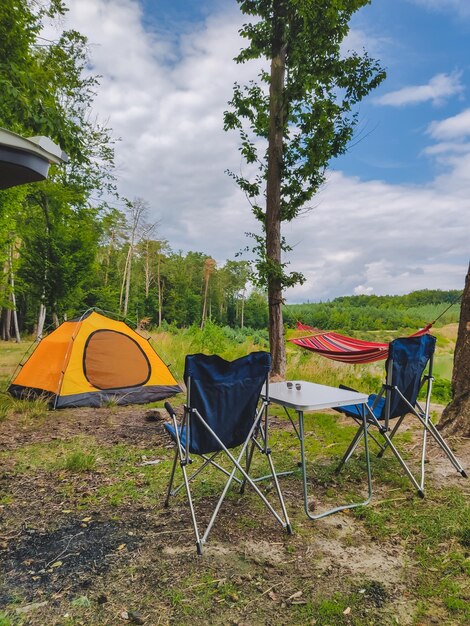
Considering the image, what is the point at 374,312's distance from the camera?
17953mm

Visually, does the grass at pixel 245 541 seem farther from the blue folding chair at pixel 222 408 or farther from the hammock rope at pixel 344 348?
the hammock rope at pixel 344 348

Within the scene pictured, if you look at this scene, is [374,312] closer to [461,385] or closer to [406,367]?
[461,385]

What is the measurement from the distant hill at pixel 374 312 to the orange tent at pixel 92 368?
11.5 m

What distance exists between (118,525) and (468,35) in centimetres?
499

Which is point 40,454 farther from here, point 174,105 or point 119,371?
point 174,105

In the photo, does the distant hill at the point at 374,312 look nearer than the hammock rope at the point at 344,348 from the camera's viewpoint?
No

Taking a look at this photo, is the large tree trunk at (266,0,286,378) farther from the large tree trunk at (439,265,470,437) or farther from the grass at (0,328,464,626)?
the large tree trunk at (439,265,470,437)

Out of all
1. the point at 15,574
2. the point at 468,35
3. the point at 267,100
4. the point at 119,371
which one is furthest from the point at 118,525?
the point at 267,100

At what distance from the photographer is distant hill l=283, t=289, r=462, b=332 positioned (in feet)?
54.3

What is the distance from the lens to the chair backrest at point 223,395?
210 cm

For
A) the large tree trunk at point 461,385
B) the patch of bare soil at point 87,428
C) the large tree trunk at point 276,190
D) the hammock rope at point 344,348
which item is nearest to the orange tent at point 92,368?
the patch of bare soil at point 87,428

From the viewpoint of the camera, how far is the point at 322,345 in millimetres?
6250

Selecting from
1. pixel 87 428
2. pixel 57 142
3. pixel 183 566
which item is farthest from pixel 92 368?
pixel 183 566

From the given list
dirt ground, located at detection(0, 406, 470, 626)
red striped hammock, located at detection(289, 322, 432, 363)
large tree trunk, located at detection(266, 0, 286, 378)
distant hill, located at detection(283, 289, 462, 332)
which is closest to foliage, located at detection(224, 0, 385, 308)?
large tree trunk, located at detection(266, 0, 286, 378)
